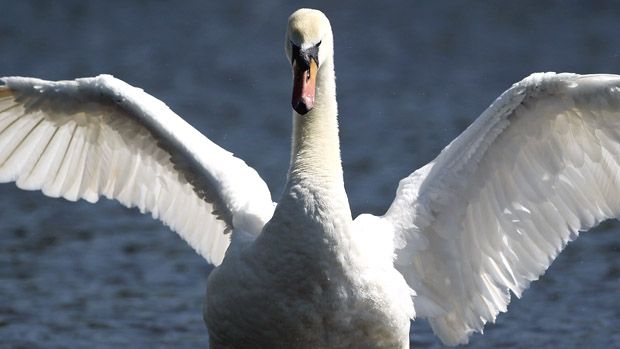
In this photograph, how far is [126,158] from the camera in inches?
366

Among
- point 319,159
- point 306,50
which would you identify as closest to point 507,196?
point 319,159

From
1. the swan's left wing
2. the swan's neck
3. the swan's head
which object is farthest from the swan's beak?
the swan's left wing

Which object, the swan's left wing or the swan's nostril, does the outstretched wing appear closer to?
the swan's left wing

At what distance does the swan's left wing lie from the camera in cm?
788

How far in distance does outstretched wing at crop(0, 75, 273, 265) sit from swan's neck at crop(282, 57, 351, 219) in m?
0.67

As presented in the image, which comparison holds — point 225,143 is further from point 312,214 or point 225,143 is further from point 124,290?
point 312,214

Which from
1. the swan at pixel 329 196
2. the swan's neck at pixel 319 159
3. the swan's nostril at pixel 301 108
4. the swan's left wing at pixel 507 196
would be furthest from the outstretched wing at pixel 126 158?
the swan's nostril at pixel 301 108

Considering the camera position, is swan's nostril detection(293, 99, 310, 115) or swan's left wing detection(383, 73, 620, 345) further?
swan's left wing detection(383, 73, 620, 345)

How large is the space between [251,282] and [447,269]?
5.09 ft

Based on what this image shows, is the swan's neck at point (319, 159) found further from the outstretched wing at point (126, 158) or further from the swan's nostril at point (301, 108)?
the outstretched wing at point (126, 158)

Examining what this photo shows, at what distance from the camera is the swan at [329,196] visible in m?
7.57

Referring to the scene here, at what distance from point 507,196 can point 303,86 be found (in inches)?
66.1

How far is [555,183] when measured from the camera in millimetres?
8352

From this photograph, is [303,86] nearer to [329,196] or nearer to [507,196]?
[329,196]
